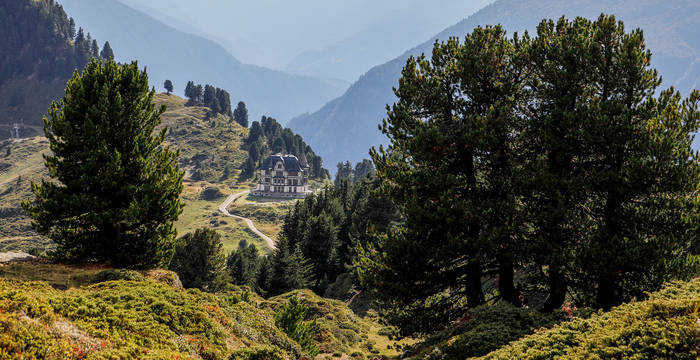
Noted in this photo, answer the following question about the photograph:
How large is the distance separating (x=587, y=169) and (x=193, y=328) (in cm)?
Answer: 1597

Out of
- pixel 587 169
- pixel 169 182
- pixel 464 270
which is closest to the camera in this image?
pixel 587 169

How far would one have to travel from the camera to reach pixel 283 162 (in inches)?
6737

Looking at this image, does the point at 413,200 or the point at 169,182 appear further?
the point at 169,182

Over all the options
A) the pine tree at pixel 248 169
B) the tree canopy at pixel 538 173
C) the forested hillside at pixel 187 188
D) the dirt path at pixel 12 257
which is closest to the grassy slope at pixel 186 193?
the forested hillside at pixel 187 188

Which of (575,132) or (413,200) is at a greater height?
(575,132)

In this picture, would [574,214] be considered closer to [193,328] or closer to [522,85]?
[522,85]

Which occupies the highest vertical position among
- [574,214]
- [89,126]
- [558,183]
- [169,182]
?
[89,126]

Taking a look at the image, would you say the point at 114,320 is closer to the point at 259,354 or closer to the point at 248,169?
the point at 259,354

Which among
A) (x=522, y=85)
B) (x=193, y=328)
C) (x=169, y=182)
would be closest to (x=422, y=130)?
(x=522, y=85)

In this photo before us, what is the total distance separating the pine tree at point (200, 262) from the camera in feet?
137

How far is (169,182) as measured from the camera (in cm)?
2272

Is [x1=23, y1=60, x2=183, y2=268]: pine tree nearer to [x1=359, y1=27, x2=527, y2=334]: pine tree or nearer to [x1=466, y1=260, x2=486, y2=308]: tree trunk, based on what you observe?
[x1=359, y1=27, x2=527, y2=334]: pine tree

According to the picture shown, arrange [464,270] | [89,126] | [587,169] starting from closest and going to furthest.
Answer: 1. [587,169]
2. [464,270]
3. [89,126]

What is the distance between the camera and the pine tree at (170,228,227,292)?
137 ft
